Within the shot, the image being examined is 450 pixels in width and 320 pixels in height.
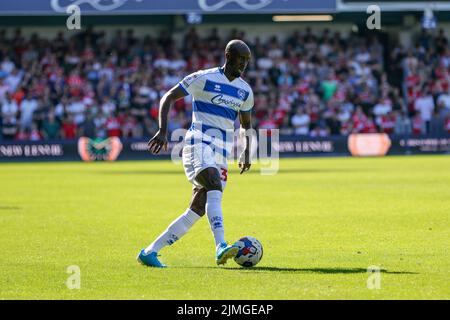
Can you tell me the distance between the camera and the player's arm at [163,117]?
985cm

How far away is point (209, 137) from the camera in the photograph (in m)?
10.5

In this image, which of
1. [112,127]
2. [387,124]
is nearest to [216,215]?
[112,127]

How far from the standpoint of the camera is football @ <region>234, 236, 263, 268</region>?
10273mm

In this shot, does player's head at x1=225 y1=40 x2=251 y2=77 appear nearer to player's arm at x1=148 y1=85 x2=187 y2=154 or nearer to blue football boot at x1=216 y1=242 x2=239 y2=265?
player's arm at x1=148 y1=85 x2=187 y2=154

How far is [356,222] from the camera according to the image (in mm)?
15039

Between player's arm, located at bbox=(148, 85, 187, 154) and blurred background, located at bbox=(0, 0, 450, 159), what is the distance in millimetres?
25679

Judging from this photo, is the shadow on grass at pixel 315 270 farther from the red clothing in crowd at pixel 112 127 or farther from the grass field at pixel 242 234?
the red clothing in crowd at pixel 112 127

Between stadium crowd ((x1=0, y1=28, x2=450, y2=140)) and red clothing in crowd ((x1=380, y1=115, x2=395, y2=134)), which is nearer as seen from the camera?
stadium crowd ((x1=0, y1=28, x2=450, y2=140))

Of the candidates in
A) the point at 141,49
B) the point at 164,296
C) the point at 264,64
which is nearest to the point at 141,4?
the point at 141,49

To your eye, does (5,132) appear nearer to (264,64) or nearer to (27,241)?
(264,64)
